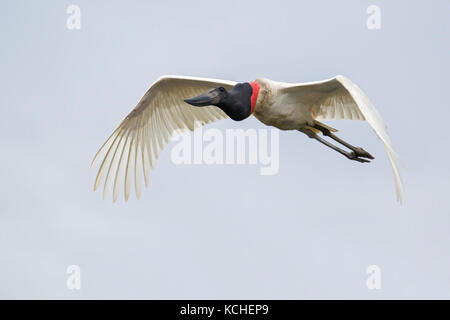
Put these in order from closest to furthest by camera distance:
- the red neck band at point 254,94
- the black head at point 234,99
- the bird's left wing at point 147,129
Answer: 1. the black head at point 234,99
2. the red neck band at point 254,94
3. the bird's left wing at point 147,129

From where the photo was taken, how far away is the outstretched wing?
943 centimetres

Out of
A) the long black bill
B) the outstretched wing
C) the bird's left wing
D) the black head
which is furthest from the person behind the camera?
the bird's left wing

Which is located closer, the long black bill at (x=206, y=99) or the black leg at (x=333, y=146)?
the long black bill at (x=206, y=99)

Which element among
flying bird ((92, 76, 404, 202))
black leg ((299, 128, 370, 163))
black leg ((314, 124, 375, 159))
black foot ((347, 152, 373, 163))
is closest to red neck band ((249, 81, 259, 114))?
flying bird ((92, 76, 404, 202))

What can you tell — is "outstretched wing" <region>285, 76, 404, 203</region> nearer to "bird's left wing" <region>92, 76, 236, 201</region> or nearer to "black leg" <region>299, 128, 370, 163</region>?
"black leg" <region>299, 128, 370, 163</region>

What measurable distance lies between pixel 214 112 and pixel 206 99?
7.57 feet

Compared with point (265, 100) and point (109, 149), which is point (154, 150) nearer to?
point (109, 149)

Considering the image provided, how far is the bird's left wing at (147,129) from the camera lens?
12758mm

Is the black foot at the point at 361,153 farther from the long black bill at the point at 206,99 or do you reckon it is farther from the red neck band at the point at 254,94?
the long black bill at the point at 206,99

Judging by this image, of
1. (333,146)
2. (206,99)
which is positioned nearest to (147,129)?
(206,99)

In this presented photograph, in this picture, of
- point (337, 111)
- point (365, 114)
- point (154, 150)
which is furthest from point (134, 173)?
point (365, 114)

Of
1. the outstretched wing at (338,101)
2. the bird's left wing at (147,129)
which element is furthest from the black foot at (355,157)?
the bird's left wing at (147,129)

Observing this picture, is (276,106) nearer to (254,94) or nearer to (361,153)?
(254,94)

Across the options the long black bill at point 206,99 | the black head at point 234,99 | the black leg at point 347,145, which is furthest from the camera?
the black leg at point 347,145
